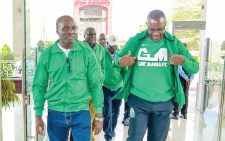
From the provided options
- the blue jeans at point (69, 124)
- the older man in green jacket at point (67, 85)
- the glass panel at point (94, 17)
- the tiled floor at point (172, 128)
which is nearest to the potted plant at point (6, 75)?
the tiled floor at point (172, 128)

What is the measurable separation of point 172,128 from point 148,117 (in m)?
2.41

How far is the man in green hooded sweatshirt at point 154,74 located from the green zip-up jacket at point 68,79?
392 mm

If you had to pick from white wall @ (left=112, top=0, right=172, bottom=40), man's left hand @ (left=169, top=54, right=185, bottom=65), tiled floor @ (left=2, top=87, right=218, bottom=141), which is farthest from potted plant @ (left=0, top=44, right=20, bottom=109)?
white wall @ (left=112, top=0, right=172, bottom=40)

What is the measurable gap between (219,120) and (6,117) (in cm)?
269

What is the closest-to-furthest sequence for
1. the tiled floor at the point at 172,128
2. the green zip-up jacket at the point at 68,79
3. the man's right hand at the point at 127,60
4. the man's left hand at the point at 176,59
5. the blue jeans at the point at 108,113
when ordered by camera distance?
the green zip-up jacket at the point at 68,79
the man's left hand at the point at 176,59
the man's right hand at the point at 127,60
the tiled floor at the point at 172,128
the blue jeans at the point at 108,113

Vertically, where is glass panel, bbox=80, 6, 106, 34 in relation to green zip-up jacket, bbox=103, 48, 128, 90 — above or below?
above

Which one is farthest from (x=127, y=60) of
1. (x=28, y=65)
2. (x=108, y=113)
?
(x=108, y=113)

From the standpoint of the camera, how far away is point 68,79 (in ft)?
5.73

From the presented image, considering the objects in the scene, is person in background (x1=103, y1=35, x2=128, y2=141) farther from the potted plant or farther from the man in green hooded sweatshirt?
the potted plant

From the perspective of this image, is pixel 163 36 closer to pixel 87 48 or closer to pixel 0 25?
pixel 87 48

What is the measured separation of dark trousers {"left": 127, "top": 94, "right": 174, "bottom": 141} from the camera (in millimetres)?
2018

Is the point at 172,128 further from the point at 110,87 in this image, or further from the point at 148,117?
the point at 148,117

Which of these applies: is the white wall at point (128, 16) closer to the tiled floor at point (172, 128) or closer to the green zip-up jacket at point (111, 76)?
the tiled floor at point (172, 128)

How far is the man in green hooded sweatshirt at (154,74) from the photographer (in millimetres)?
1994
